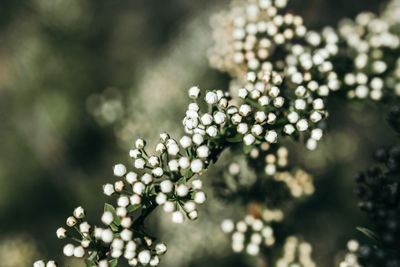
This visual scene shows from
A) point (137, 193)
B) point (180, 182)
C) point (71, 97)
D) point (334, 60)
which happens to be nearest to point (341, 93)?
point (334, 60)

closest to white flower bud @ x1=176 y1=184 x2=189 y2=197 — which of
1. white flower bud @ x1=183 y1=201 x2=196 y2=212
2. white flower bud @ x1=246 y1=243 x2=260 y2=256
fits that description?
white flower bud @ x1=183 y1=201 x2=196 y2=212

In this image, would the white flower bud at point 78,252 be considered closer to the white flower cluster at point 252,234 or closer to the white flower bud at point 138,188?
the white flower bud at point 138,188

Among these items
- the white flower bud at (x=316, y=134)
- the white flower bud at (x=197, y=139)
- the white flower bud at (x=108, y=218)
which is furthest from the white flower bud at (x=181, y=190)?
the white flower bud at (x=316, y=134)

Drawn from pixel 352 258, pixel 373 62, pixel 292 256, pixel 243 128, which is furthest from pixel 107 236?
pixel 373 62

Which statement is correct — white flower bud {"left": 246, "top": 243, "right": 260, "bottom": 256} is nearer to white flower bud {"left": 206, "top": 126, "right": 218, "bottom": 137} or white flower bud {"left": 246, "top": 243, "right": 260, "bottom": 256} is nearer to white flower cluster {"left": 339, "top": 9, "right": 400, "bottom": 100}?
white flower bud {"left": 206, "top": 126, "right": 218, "bottom": 137}

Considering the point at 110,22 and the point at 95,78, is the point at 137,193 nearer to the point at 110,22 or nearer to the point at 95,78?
the point at 95,78

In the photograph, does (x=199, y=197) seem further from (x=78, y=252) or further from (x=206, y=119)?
(x=78, y=252)
